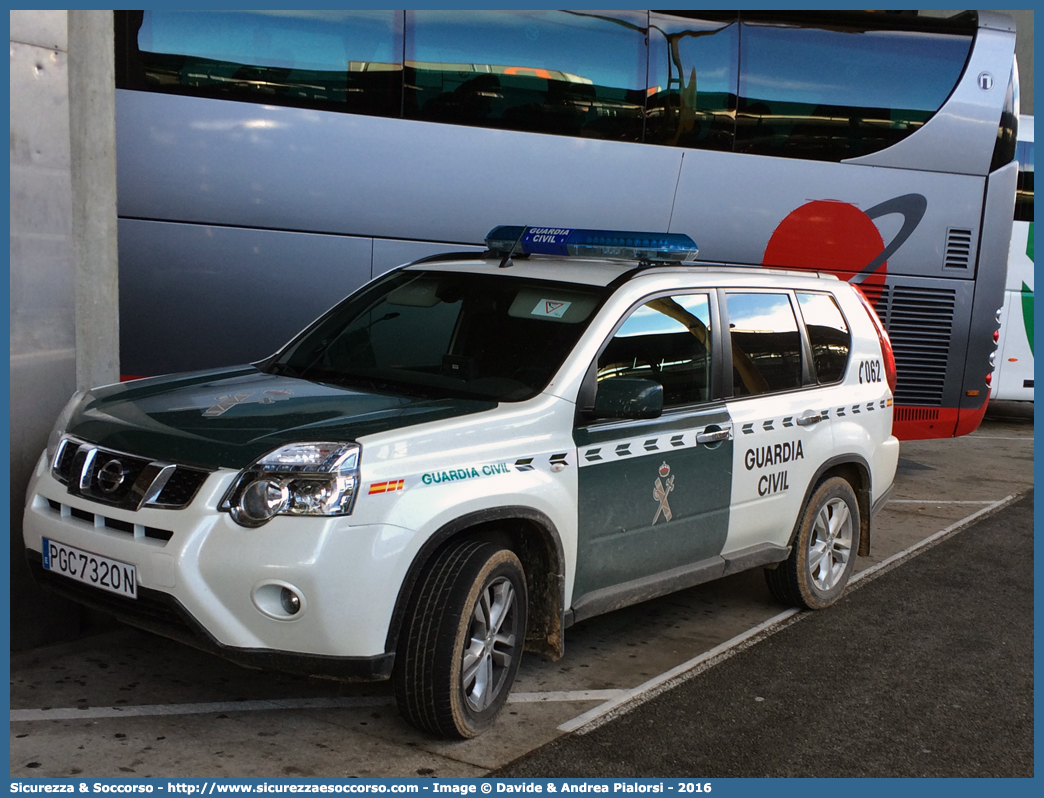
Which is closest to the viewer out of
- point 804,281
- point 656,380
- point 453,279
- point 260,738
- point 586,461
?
point 260,738

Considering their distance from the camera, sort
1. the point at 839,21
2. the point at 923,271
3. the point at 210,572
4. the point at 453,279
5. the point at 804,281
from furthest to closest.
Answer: the point at 923,271 < the point at 839,21 < the point at 804,281 < the point at 453,279 < the point at 210,572

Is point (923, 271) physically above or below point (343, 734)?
above

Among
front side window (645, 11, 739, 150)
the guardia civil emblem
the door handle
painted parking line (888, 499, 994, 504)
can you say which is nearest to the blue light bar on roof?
the door handle

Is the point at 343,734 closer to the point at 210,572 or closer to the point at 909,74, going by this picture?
the point at 210,572

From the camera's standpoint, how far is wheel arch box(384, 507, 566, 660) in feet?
13.7

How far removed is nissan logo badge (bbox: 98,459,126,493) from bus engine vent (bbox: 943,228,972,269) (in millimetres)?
8274

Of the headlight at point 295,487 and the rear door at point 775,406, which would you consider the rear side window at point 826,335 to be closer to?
the rear door at point 775,406

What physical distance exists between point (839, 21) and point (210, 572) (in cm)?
789

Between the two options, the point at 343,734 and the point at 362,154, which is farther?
the point at 362,154

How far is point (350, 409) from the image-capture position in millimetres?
4227

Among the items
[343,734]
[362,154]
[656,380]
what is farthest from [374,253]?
[343,734]

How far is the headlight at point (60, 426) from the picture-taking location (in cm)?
439

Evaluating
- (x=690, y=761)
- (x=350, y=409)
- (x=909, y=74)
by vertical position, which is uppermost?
(x=909, y=74)

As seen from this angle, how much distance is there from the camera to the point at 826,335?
6211 millimetres
